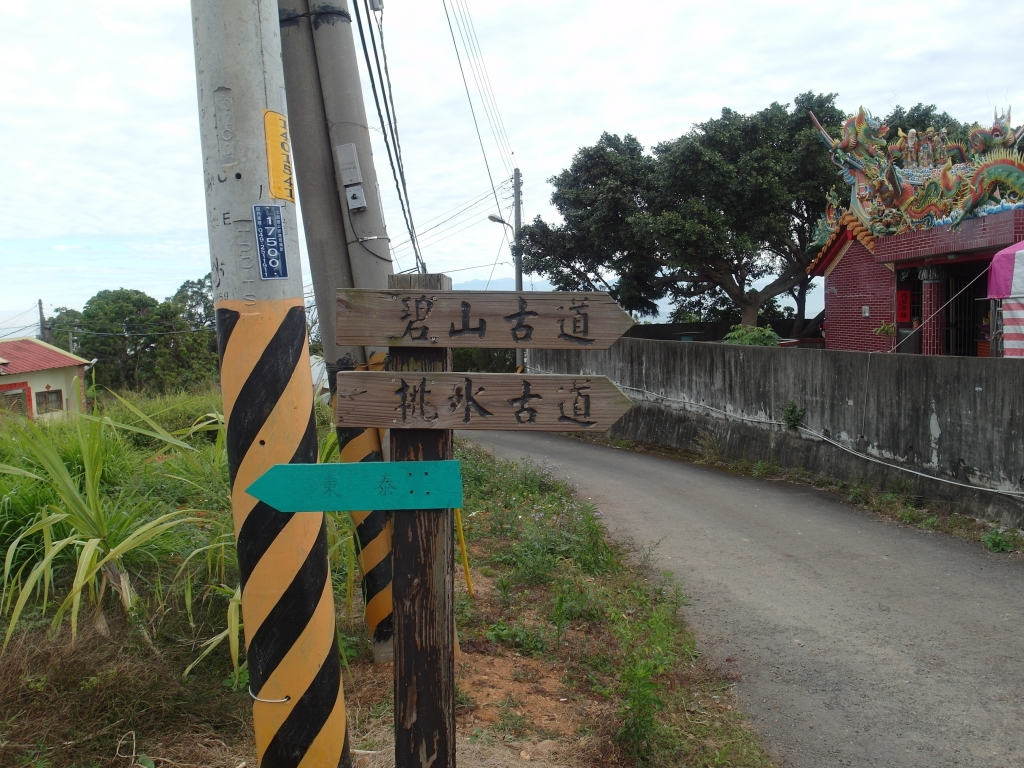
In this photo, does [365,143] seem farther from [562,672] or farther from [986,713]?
[986,713]

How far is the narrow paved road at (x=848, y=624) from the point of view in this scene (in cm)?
440

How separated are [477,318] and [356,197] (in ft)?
7.07

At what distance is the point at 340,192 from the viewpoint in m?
4.58

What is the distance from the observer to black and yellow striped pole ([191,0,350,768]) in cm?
278

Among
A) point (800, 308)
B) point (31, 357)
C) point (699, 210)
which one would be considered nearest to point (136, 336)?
point (31, 357)

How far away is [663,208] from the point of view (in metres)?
24.0

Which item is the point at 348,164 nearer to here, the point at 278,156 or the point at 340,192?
the point at 340,192

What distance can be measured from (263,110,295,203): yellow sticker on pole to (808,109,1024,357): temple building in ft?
41.2

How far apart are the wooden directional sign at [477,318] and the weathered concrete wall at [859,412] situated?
24.1 ft

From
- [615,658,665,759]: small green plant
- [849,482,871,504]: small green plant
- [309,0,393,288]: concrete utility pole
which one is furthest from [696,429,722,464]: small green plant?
[309,0,393,288]: concrete utility pole

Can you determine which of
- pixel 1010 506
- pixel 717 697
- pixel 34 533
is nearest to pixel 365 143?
pixel 34 533

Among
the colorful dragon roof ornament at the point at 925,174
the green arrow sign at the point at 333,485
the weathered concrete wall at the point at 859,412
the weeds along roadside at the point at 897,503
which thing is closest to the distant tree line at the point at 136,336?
the weathered concrete wall at the point at 859,412

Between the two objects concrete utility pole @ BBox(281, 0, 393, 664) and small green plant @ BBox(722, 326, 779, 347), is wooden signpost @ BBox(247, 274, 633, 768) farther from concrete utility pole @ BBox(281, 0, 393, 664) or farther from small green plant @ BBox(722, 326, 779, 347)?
small green plant @ BBox(722, 326, 779, 347)

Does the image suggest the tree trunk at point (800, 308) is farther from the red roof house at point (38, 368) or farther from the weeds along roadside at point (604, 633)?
the red roof house at point (38, 368)
